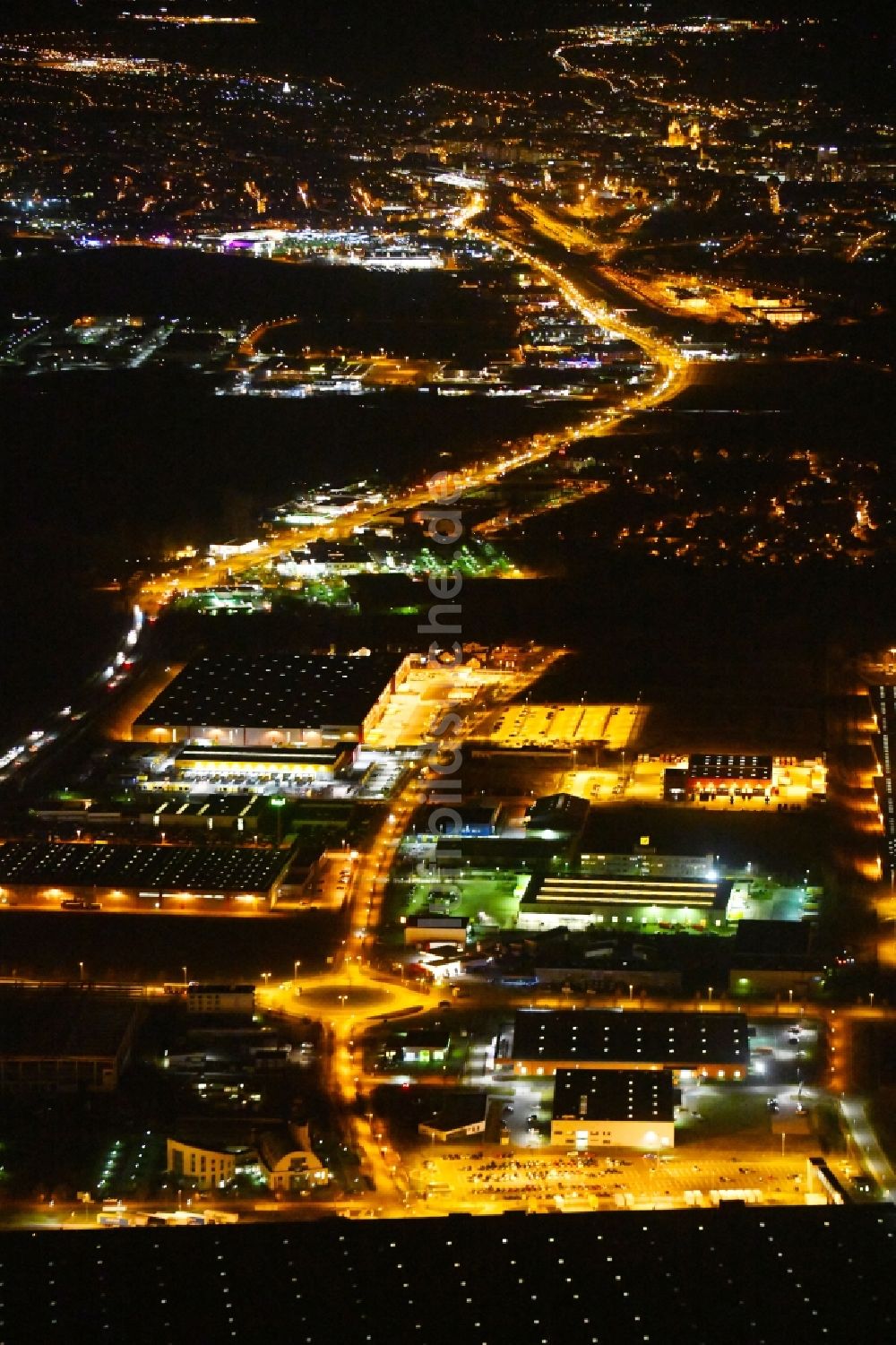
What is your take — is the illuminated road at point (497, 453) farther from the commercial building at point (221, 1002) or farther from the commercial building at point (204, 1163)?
the commercial building at point (204, 1163)

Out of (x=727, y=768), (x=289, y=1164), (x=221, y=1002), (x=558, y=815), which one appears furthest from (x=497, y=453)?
(x=289, y=1164)

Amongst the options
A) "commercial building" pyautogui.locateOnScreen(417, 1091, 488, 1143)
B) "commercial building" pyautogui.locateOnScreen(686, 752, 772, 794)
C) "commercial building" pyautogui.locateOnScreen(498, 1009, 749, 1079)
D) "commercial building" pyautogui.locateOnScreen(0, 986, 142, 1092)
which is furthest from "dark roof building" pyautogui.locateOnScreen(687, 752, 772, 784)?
"commercial building" pyautogui.locateOnScreen(417, 1091, 488, 1143)

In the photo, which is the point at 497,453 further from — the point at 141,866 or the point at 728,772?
the point at 141,866

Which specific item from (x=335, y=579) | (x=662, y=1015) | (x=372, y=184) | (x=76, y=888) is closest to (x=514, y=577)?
(x=335, y=579)

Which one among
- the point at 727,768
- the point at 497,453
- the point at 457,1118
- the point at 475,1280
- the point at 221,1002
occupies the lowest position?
the point at 497,453

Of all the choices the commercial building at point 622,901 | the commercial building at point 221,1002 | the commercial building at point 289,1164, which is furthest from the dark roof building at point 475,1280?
the commercial building at point 622,901

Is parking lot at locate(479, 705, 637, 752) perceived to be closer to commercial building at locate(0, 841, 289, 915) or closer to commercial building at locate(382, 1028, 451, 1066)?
commercial building at locate(0, 841, 289, 915)
